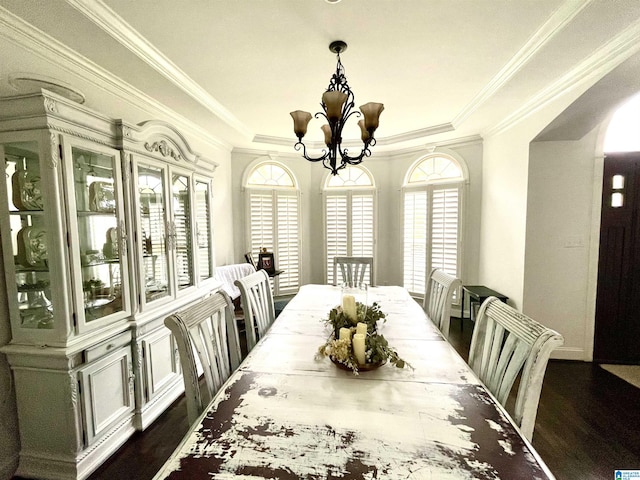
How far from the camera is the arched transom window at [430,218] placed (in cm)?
404

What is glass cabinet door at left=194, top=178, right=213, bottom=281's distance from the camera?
9.06 feet

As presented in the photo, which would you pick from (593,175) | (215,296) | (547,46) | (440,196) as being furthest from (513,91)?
(215,296)

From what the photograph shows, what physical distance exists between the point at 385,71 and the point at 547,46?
1.07m

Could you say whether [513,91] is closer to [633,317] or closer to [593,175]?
[593,175]

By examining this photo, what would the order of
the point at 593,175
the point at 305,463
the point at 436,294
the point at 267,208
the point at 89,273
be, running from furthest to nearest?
the point at 267,208, the point at 593,175, the point at 436,294, the point at 89,273, the point at 305,463

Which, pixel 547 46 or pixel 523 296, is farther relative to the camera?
pixel 523 296

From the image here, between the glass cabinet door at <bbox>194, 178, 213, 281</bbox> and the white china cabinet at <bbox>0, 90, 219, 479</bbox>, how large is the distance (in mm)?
544

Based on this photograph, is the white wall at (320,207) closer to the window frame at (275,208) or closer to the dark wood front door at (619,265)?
the window frame at (275,208)

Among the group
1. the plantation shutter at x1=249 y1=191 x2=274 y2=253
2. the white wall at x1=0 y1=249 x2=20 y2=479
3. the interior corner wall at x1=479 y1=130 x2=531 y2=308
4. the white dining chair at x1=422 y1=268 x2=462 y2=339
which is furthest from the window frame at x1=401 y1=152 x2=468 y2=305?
the white wall at x1=0 y1=249 x2=20 y2=479

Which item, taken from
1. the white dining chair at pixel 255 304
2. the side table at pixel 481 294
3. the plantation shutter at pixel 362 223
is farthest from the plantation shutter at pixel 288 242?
the side table at pixel 481 294

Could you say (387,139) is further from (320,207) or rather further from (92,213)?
(92,213)

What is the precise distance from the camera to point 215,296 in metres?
1.55

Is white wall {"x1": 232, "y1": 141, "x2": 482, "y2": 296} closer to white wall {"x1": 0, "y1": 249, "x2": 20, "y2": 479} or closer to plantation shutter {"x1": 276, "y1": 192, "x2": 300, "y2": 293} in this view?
plantation shutter {"x1": 276, "y1": 192, "x2": 300, "y2": 293}

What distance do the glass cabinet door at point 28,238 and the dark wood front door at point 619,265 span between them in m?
4.52
